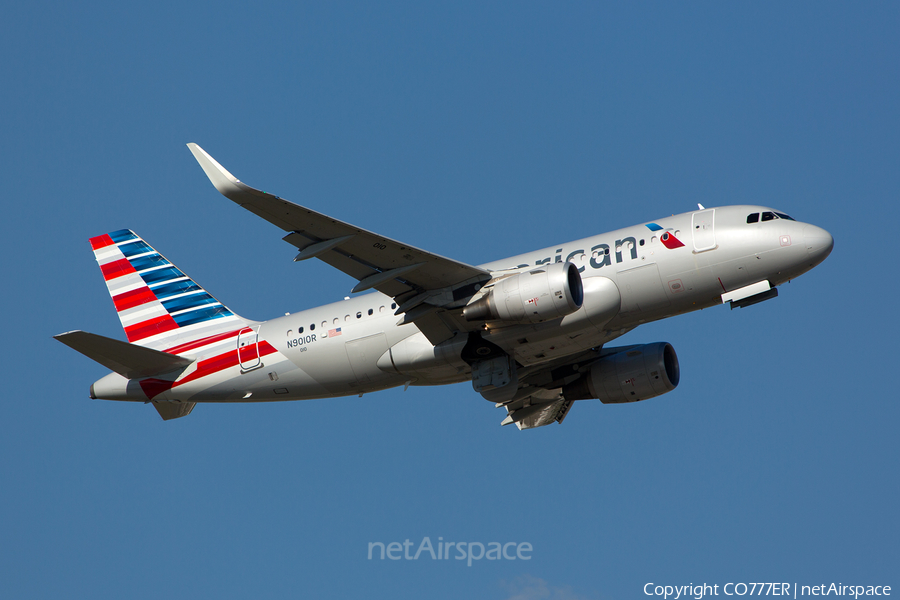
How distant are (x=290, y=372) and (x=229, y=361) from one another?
8.67 ft

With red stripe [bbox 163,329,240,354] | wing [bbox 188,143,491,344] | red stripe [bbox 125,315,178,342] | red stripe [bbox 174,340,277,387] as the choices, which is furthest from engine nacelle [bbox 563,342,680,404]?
red stripe [bbox 125,315,178,342]

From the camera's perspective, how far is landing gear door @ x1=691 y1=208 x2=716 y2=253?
28.7 metres

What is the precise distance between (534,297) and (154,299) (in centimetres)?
1758

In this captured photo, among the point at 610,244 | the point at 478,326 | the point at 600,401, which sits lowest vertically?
the point at 600,401

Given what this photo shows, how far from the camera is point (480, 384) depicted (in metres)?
30.5

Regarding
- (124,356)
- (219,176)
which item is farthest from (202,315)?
(219,176)

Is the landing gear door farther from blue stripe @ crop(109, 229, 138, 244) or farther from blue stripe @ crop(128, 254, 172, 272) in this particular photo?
blue stripe @ crop(109, 229, 138, 244)

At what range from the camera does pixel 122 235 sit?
1535 inches

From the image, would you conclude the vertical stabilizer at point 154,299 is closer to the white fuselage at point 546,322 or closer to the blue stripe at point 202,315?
the blue stripe at point 202,315

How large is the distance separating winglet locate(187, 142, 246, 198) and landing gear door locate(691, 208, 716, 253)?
569 inches

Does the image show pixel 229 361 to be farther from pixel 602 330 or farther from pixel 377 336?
pixel 602 330

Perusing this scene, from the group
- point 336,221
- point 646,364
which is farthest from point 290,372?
point 646,364

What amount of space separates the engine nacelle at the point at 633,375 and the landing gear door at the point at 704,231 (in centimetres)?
676

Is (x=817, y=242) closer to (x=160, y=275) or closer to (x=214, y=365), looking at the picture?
(x=214, y=365)
